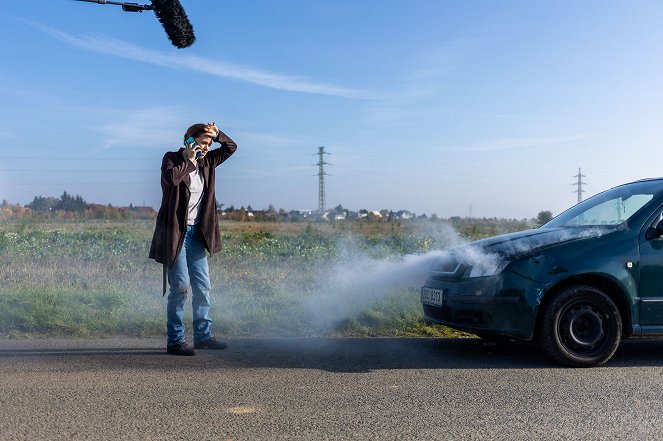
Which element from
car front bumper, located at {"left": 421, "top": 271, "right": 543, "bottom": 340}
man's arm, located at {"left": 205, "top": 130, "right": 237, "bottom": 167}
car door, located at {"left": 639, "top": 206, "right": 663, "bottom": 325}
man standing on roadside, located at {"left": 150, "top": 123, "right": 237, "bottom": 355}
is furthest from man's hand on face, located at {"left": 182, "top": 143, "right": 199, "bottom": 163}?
car door, located at {"left": 639, "top": 206, "right": 663, "bottom": 325}

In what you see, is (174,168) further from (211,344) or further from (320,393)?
(320,393)

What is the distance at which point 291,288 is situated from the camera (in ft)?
31.8

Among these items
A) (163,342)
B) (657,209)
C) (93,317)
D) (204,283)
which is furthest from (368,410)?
(93,317)

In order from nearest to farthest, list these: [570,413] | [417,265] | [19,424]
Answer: [19,424] < [570,413] < [417,265]

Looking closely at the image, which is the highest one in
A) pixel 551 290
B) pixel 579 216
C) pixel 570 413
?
pixel 579 216

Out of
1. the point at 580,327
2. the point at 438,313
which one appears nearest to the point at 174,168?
the point at 438,313

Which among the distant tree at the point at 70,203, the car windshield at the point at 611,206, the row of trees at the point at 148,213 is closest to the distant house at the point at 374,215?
the row of trees at the point at 148,213

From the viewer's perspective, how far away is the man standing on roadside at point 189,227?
6035mm

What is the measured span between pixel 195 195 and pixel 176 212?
0.97 feet

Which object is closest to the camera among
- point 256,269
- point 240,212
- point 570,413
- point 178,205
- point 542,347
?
point 570,413

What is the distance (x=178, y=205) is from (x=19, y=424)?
2.65 metres

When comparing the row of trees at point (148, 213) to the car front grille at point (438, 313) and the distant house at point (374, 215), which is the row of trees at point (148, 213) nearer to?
the distant house at point (374, 215)

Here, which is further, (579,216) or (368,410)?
(579,216)

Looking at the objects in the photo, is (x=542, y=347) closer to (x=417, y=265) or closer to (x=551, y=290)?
(x=551, y=290)
